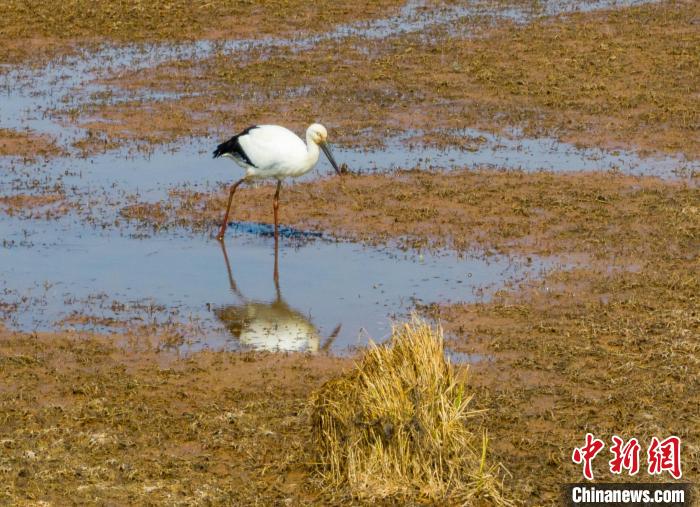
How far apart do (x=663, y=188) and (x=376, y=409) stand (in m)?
8.04

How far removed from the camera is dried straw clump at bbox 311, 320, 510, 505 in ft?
24.4

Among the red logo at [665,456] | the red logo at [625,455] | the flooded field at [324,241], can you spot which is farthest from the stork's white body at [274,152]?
the red logo at [665,456]

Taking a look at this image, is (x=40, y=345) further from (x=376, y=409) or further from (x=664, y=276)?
(x=664, y=276)

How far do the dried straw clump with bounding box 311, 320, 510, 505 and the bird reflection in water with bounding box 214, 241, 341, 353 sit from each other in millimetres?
2611

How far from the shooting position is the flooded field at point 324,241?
8.47m

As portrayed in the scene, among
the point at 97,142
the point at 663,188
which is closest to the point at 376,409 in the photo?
the point at 663,188

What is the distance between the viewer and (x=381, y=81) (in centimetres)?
1975

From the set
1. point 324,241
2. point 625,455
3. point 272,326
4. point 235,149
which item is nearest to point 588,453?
point 625,455

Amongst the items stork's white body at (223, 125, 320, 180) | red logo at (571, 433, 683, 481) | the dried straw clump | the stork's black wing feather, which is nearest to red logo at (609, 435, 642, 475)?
red logo at (571, 433, 683, 481)

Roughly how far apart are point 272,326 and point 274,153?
2.86m

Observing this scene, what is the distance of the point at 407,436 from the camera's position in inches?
294

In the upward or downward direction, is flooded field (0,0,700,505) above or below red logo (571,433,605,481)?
above

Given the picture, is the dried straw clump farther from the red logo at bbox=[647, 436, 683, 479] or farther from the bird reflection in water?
the bird reflection in water

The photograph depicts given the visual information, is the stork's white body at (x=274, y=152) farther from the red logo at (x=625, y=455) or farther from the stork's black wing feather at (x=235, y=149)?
the red logo at (x=625, y=455)
